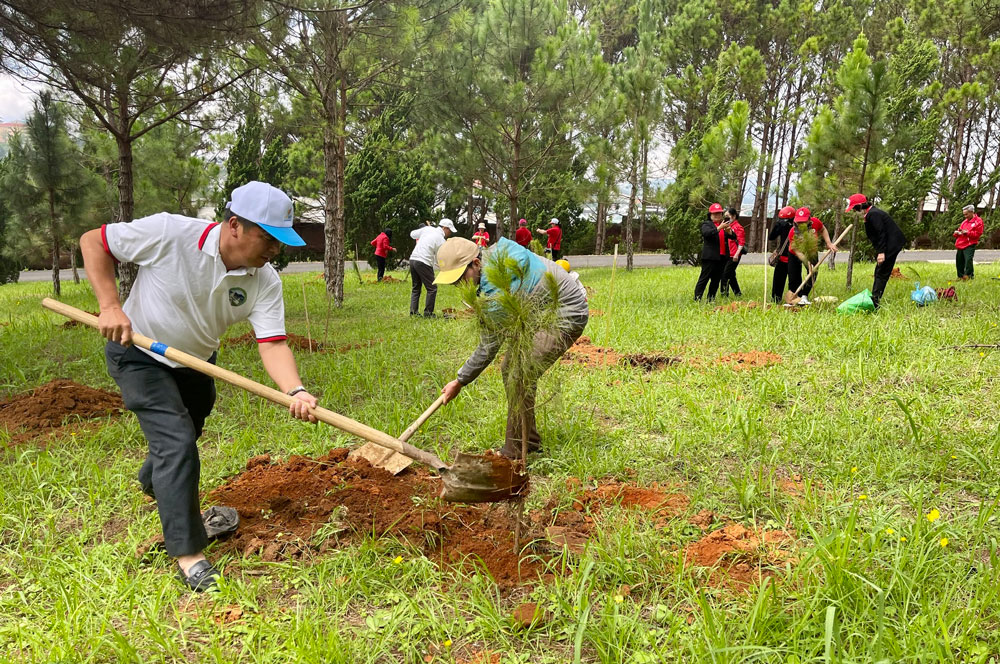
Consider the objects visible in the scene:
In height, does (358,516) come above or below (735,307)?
below

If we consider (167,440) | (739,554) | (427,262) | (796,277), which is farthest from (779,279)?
(167,440)

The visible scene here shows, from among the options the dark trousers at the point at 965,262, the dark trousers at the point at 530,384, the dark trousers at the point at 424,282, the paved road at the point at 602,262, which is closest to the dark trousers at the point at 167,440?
the dark trousers at the point at 530,384

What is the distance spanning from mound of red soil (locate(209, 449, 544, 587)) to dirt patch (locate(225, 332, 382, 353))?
2.87m

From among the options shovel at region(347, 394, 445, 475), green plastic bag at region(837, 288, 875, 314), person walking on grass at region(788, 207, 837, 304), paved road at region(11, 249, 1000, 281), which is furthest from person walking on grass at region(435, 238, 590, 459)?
paved road at region(11, 249, 1000, 281)

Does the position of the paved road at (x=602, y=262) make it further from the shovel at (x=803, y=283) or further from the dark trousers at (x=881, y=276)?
the dark trousers at (x=881, y=276)

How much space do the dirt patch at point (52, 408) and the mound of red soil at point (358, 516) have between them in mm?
1588

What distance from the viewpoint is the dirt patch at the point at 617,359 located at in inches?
206

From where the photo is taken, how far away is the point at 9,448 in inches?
139

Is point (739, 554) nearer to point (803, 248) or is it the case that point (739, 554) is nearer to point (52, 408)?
point (52, 408)

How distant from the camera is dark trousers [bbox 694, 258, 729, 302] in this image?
878cm

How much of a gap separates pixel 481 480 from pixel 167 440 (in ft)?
3.78

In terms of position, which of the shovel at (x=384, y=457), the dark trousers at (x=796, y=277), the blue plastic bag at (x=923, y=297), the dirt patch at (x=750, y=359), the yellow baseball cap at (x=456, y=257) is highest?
the yellow baseball cap at (x=456, y=257)

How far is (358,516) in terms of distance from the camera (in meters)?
2.73

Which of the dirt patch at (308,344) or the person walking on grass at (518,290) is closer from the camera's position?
the person walking on grass at (518,290)
